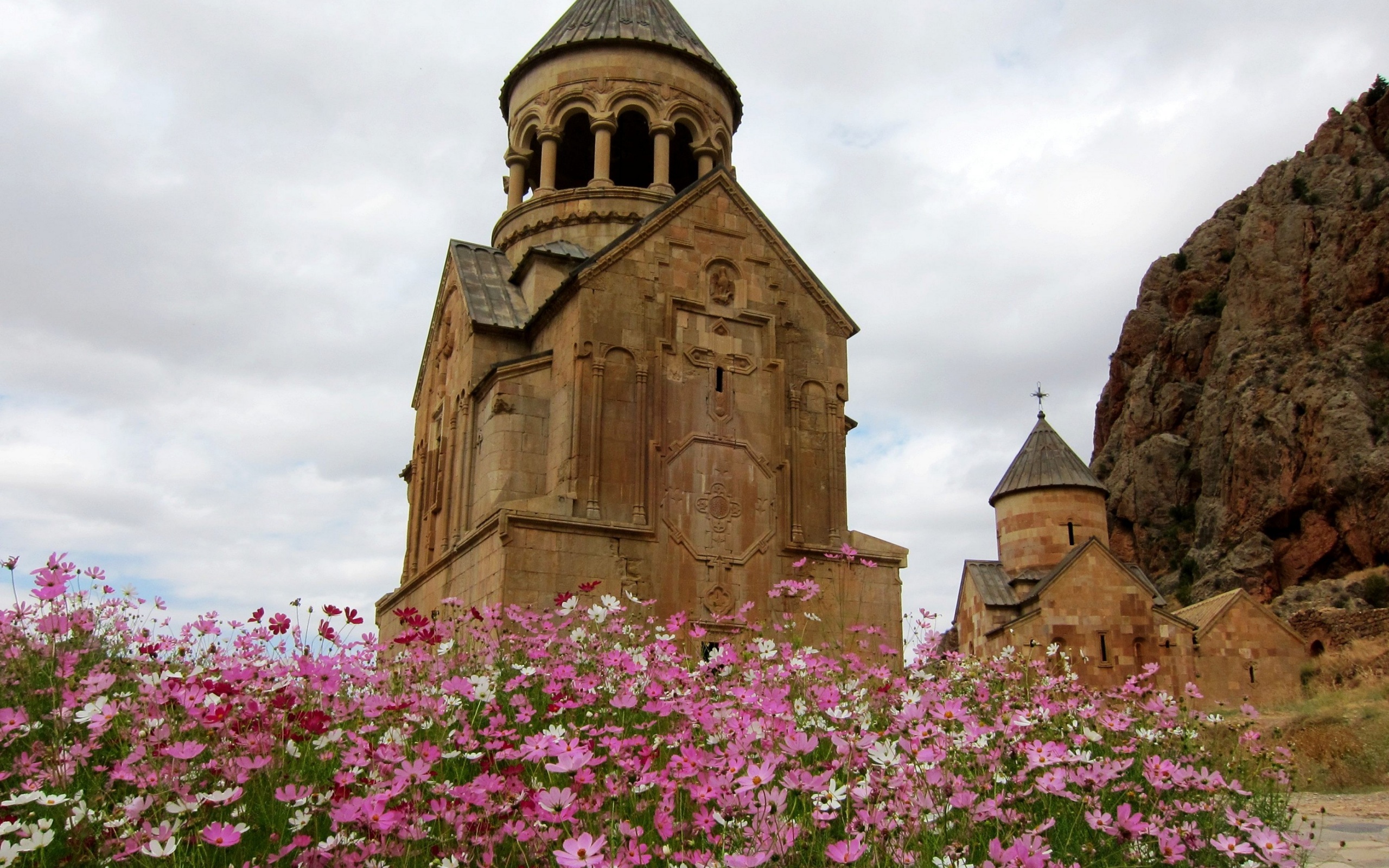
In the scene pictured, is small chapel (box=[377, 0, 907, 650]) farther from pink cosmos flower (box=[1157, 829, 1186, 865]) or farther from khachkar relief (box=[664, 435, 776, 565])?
pink cosmos flower (box=[1157, 829, 1186, 865])

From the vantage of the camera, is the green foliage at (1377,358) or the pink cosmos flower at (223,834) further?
the green foliage at (1377,358)

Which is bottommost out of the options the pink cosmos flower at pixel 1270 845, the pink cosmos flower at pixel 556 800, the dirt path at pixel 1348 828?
the dirt path at pixel 1348 828

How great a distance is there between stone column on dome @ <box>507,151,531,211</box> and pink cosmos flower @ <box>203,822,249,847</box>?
13340mm

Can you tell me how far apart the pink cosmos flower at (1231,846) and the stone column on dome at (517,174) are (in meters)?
13.4

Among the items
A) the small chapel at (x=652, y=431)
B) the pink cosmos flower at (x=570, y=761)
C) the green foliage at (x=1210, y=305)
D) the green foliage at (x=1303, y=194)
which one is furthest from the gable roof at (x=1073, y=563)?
the green foliage at (x=1210, y=305)

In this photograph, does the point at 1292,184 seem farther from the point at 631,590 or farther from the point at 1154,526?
the point at 631,590

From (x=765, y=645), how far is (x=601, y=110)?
11708mm

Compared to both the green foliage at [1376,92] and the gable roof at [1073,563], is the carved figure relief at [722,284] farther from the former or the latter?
the green foliage at [1376,92]

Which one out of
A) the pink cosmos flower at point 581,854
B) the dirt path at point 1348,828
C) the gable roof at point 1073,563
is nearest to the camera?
the pink cosmos flower at point 581,854

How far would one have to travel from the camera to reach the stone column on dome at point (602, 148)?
14266mm

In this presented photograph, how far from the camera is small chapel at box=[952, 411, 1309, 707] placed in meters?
19.2

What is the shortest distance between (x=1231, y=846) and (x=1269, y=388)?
38.2m

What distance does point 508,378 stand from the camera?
11.2m

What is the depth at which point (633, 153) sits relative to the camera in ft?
54.4
